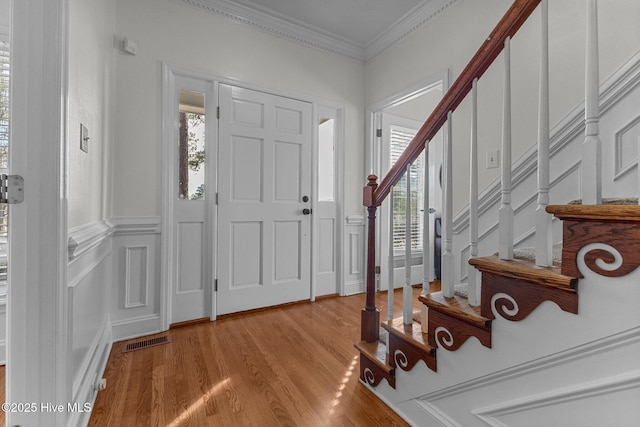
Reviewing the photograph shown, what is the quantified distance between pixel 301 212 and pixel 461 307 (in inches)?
75.1

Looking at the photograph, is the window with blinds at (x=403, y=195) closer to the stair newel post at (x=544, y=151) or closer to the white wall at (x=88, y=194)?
the stair newel post at (x=544, y=151)

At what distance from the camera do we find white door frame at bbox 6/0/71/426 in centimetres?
93

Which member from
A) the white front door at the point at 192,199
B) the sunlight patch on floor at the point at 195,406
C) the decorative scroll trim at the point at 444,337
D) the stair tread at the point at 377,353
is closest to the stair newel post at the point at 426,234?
the decorative scroll trim at the point at 444,337

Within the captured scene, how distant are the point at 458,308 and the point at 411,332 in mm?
321

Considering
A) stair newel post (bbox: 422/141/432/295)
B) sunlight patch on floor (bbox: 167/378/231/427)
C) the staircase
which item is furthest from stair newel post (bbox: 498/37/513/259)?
sunlight patch on floor (bbox: 167/378/231/427)

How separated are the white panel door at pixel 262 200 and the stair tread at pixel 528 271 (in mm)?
1937

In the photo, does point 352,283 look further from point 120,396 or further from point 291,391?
point 120,396

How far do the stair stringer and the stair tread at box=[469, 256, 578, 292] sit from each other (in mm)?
38

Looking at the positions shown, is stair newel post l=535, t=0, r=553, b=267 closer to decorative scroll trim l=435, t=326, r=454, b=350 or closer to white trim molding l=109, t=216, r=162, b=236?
decorative scroll trim l=435, t=326, r=454, b=350

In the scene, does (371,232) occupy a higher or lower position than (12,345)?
higher

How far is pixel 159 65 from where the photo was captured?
7.13ft

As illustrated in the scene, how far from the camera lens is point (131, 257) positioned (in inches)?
82.0

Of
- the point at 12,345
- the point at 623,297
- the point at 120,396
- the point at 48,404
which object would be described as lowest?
the point at 120,396

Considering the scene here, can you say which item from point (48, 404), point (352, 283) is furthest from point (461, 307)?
point (352, 283)
